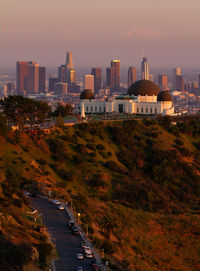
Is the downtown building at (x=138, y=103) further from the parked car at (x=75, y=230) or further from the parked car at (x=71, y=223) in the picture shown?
the parked car at (x=75, y=230)

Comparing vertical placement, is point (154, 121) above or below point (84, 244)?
above

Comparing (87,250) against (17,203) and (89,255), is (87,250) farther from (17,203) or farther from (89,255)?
(17,203)

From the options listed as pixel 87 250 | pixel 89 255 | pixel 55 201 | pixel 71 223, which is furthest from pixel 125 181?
pixel 89 255

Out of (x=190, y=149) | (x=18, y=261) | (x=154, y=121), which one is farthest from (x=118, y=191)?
(x=18, y=261)

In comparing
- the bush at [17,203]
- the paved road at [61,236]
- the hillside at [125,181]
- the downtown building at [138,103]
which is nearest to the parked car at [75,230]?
the paved road at [61,236]

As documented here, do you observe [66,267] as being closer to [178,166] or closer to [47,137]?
[47,137]
